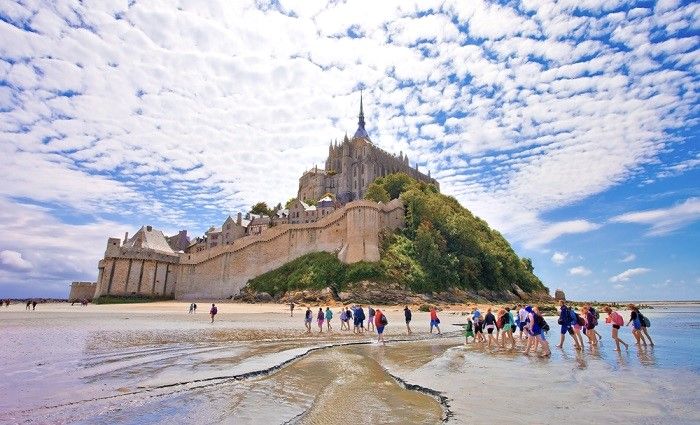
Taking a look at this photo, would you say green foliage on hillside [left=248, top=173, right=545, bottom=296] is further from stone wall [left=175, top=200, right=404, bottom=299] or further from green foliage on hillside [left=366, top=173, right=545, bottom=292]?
stone wall [left=175, top=200, right=404, bottom=299]

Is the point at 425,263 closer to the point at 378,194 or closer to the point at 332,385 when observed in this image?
the point at 378,194

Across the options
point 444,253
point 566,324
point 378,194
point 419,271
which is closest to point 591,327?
point 566,324

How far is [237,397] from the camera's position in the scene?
688 centimetres

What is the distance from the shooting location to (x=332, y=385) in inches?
322

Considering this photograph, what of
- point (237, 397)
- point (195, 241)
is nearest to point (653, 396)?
point (237, 397)

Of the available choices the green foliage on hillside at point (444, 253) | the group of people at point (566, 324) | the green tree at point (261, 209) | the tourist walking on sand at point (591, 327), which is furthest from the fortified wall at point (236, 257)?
the tourist walking on sand at point (591, 327)

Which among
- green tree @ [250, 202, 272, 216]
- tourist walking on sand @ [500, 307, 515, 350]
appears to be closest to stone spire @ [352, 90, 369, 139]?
green tree @ [250, 202, 272, 216]

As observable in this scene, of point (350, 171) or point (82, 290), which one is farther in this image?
point (350, 171)

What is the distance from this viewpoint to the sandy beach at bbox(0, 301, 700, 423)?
5.86 metres

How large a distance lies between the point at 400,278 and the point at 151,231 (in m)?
38.0

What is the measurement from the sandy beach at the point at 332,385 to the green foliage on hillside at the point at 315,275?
3567cm

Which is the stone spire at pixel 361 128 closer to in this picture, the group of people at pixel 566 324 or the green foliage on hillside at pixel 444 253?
the green foliage on hillside at pixel 444 253

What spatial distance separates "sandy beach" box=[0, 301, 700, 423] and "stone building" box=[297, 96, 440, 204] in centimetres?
6862

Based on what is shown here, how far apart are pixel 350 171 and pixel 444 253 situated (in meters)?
35.6
